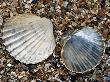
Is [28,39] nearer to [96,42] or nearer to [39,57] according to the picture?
[39,57]

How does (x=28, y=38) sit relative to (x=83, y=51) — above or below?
above

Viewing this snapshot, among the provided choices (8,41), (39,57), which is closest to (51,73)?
(39,57)

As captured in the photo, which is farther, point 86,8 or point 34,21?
point 86,8
